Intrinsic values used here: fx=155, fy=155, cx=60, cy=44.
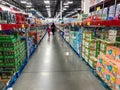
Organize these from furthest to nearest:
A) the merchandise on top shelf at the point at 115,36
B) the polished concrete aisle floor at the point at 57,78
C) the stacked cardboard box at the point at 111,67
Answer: the merchandise on top shelf at the point at 115,36 → the polished concrete aisle floor at the point at 57,78 → the stacked cardboard box at the point at 111,67

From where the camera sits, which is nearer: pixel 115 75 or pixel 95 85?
pixel 115 75

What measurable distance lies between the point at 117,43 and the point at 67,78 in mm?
1562

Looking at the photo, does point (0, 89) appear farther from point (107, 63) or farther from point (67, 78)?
point (107, 63)

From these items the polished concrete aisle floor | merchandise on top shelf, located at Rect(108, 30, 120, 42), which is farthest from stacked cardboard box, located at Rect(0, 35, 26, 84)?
merchandise on top shelf, located at Rect(108, 30, 120, 42)

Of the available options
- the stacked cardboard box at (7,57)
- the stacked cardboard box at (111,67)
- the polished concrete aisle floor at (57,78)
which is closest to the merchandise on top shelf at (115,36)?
the stacked cardboard box at (111,67)

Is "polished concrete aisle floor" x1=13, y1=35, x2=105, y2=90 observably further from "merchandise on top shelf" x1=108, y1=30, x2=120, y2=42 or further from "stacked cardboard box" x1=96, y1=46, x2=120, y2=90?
"merchandise on top shelf" x1=108, y1=30, x2=120, y2=42

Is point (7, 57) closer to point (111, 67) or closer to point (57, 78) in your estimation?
point (57, 78)

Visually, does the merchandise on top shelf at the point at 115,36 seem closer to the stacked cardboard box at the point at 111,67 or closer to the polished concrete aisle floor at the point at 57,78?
the stacked cardboard box at the point at 111,67

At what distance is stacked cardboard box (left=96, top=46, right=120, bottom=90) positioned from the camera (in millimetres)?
2865

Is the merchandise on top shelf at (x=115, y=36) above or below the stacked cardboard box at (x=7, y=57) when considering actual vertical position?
above

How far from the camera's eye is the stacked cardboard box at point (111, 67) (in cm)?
287

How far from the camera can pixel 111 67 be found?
122 inches

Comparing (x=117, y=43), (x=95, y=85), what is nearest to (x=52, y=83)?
(x=95, y=85)

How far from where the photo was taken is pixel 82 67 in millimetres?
5105
